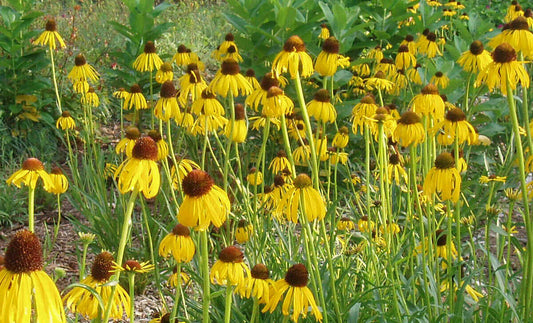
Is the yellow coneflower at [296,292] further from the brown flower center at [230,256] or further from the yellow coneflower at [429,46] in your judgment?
the yellow coneflower at [429,46]

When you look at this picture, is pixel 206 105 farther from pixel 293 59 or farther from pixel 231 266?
pixel 231 266

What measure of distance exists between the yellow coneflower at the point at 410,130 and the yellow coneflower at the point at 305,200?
0.39 meters

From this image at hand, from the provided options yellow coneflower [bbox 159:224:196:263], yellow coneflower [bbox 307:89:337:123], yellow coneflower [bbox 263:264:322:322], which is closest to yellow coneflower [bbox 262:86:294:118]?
yellow coneflower [bbox 307:89:337:123]

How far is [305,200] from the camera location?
1.81m

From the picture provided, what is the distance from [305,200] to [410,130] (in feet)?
1.53

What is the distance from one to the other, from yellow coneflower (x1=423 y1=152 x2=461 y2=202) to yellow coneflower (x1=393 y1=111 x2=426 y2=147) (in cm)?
14

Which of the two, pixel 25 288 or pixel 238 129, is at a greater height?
pixel 238 129

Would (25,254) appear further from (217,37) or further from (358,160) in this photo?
(217,37)

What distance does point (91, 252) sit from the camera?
3699mm

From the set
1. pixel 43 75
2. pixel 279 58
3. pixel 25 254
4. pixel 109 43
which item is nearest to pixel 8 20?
pixel 43 75

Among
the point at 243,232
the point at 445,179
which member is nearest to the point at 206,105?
the point at 243,232

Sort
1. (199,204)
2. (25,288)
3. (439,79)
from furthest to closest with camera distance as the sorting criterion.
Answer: (439,79)
(199,204)
(25,288)

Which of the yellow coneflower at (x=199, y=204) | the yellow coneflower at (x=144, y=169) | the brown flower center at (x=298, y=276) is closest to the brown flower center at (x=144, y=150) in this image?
the yellow coneflower at (x=144, y=169)

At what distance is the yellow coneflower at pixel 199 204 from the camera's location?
142 cm
